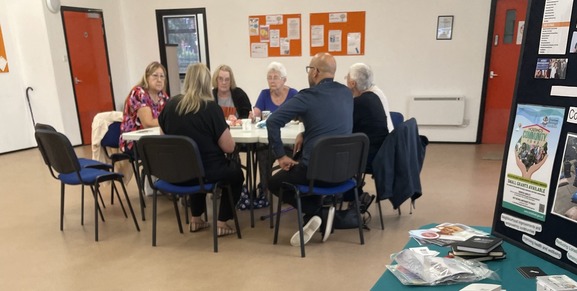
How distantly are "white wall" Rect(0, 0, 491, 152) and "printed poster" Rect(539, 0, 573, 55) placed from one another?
4592mm

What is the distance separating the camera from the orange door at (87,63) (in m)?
5.72

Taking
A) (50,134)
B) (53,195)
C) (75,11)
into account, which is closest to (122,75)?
(75,11)

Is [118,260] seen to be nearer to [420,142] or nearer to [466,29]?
[420,142]

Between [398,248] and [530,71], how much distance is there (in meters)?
1.79

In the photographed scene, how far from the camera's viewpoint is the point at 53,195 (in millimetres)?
3809

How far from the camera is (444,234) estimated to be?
1255mm

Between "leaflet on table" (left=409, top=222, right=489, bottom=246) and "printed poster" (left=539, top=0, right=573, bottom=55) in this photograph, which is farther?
"leaflet on table" (left=409, top=222, right=489, bottom=246)

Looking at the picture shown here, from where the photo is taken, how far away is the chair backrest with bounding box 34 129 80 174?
8.57 feet

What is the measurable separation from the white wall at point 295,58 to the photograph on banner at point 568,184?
471 centimetres

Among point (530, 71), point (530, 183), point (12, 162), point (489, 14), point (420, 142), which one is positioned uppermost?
point (489, 14)

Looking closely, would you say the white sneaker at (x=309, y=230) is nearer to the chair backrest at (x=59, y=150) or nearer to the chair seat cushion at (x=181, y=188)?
the chair seat cushion at (x=181, y=188)

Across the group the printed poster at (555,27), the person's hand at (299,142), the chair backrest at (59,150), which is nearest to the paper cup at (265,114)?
the person's hand at (299,142)

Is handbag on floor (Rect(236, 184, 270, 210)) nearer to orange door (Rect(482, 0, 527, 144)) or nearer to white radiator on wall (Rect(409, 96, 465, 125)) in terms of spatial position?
white radiator on wall (Rect(409, 96, 465, 125))

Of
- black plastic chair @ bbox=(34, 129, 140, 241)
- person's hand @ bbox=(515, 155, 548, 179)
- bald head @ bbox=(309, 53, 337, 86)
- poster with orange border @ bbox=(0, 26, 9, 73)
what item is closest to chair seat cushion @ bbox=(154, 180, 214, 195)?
black plastic chair @ bbox=(34, 129, 140, 241)
